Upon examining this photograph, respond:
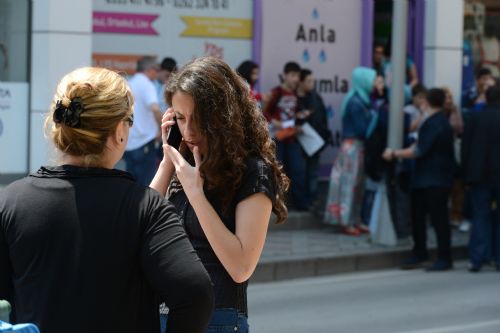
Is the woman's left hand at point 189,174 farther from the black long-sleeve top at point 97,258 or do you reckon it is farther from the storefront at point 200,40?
the storefront at point 200,40

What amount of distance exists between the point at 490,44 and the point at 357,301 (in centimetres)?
732

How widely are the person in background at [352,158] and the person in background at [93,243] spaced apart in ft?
30.3

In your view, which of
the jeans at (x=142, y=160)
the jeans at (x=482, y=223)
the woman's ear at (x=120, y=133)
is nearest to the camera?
the woman's ear at (x=120, y=133)

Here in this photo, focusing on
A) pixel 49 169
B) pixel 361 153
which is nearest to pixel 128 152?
pixel 361 153

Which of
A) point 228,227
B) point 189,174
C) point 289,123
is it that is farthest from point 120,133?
point 289,123

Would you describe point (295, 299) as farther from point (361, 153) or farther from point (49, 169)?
point (49, 169)

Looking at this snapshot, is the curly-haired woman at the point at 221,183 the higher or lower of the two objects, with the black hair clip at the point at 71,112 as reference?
lower

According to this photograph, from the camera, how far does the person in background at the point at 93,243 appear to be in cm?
270

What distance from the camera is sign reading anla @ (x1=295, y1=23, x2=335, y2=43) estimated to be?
13594mm

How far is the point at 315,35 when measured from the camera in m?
13.8

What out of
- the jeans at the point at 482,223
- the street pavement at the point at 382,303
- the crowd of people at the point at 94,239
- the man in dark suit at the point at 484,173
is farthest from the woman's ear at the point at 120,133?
the jeans at the point at 482,223

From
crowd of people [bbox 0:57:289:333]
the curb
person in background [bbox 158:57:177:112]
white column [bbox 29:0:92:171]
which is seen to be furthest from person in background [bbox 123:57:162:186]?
crowd of people [bbox 0:57:289:333]

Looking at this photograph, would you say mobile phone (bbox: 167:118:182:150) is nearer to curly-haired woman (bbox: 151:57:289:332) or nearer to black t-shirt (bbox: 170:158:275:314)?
curly-haired woman (bbox: 151:57:289:332)

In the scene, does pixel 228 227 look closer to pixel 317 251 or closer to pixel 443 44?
pixel 317 251
